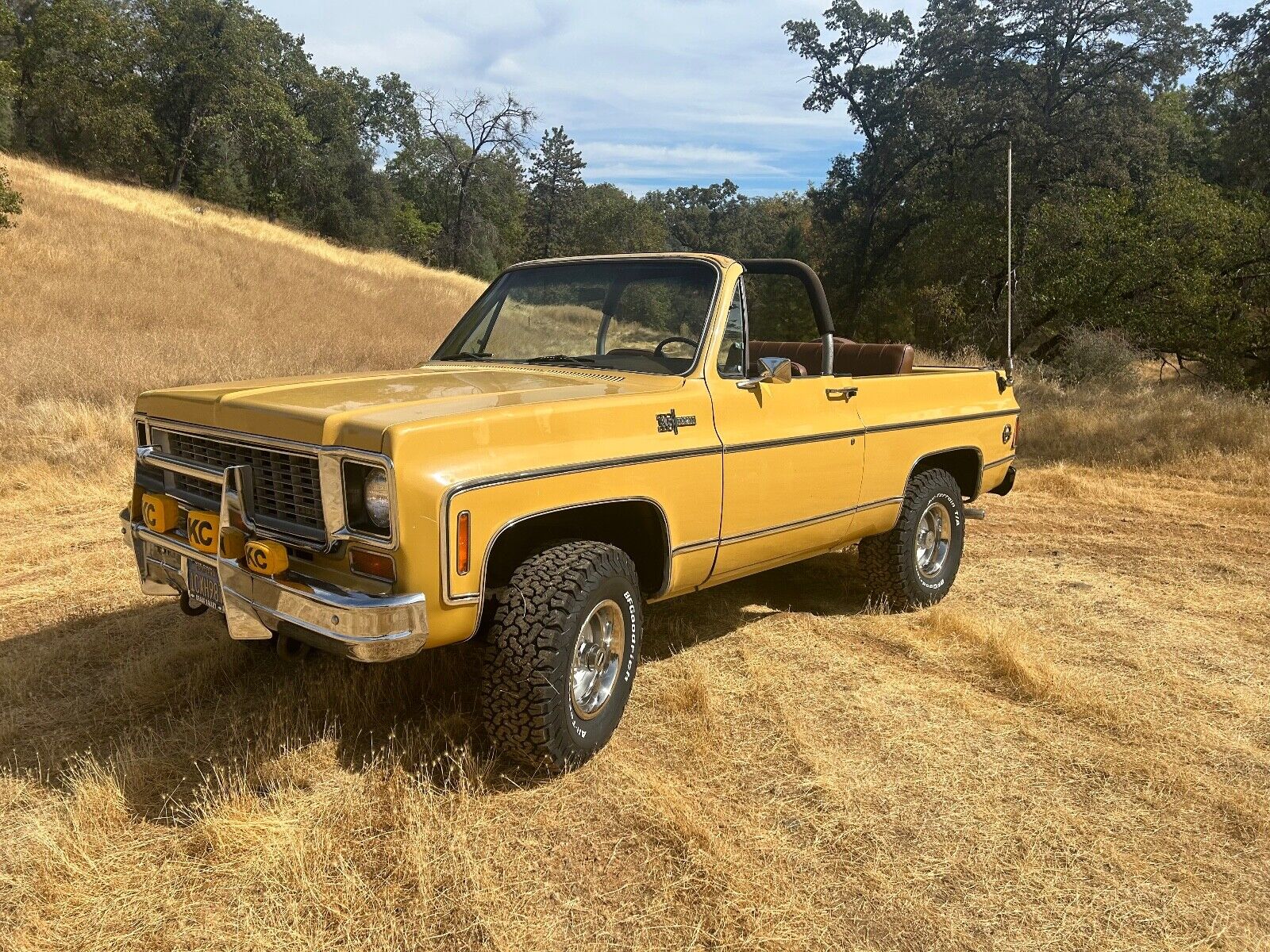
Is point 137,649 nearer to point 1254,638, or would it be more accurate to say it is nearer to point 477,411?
point 477,411

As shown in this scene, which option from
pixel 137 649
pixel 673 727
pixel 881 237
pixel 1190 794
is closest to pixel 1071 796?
pixel 1190 794

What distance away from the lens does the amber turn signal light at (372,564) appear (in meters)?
2.66

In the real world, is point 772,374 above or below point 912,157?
below

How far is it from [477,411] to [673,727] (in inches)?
61.3

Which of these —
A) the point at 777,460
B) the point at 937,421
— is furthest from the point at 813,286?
the point at 937,421

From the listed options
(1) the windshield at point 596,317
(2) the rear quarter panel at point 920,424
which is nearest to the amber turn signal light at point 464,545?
(1) the windshield at point 596,317

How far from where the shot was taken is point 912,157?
83.7ft

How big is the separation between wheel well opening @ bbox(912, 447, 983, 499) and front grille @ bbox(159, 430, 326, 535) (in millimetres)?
3788

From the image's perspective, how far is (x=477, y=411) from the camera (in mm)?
2871

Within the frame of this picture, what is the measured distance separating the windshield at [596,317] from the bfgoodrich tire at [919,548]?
183 cm

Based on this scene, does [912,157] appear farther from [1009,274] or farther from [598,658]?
[598,658]

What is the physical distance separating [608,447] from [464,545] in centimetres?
70

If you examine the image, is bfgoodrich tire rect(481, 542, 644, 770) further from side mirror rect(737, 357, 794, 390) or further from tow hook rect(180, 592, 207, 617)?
tow hook rect(180, 592, 207, 617)

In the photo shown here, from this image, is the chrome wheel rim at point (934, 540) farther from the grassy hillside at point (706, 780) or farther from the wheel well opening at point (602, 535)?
the wheel well opening at point (602, 535)
